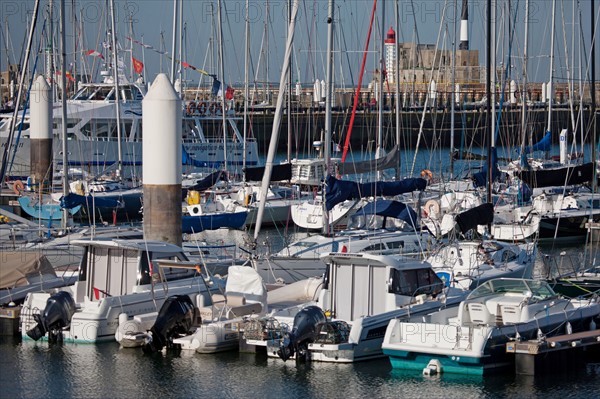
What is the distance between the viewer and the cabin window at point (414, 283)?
2019 cm

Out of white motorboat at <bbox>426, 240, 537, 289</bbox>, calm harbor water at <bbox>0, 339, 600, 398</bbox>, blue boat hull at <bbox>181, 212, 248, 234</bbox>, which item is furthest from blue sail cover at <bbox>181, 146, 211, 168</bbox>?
calm harbor water at <bbox>0, 339, 600, 398</bbox>

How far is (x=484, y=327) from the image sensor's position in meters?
18.2

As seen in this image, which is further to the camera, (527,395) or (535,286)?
(535,286)

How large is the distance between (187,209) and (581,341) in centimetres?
2190

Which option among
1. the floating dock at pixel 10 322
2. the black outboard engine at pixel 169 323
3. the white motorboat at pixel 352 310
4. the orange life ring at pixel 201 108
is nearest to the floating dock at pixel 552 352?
the white motorboat at pixel 352 310

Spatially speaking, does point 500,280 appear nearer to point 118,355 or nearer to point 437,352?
point 437,352

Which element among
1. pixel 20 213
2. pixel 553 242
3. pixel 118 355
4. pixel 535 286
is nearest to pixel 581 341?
pixel 535 286

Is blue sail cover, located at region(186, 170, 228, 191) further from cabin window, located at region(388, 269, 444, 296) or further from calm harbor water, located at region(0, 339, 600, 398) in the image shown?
calm harbor water, located at region(0, 339, 600, 398)

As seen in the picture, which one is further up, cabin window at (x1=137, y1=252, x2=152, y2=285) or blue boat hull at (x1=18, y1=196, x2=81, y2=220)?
cabin window at (x1=137, y1=252, x2=152, y2=285)

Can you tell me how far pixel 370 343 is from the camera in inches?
758

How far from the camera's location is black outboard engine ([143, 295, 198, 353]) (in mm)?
19969

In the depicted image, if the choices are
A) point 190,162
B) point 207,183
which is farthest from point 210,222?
point 190,162

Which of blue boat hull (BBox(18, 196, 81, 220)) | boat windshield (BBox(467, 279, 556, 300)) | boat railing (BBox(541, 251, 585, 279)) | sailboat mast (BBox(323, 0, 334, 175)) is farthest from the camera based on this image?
blue boat hull (BBox(18, 196, 81, 220))

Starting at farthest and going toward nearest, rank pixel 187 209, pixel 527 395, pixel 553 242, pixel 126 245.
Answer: pixel 187 209
pixel 553 242
pixel 126 245
pixel 527 395
